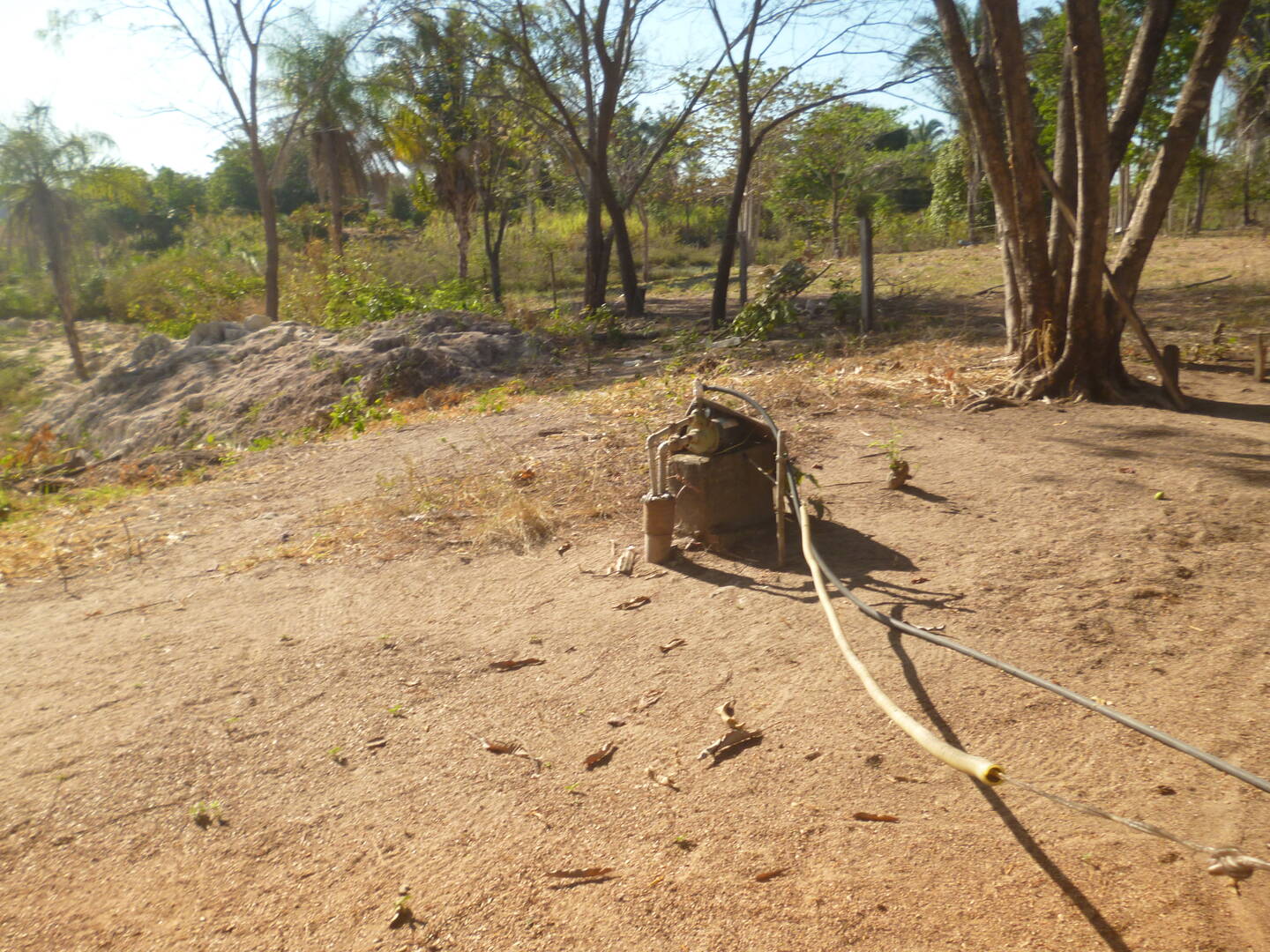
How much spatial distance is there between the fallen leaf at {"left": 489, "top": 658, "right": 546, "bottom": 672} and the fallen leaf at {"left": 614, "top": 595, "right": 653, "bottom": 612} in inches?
20.4

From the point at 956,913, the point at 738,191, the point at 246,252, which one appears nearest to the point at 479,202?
the point at 246,252

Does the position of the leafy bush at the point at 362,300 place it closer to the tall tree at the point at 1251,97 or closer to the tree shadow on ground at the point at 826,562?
the tree shadow on ground at the point at 826,562

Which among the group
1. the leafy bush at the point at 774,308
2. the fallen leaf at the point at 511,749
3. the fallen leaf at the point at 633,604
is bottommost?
the fallen leaf at the point at 511,749

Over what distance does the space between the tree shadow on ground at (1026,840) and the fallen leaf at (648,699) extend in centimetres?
87

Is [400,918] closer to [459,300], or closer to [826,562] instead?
[826,562]

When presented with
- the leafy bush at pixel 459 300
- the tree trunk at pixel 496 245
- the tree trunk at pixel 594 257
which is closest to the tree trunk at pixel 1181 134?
the leafy bush at pixel 459 300

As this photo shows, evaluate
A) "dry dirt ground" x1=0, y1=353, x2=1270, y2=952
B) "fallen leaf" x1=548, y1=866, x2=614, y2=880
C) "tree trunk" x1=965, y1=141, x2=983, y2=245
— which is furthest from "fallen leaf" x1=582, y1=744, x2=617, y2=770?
"tree trunk" x1=965, y1=141, x2=983, y2=245

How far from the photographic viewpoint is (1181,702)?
302 centimetres

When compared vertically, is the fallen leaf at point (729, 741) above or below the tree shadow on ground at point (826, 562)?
below

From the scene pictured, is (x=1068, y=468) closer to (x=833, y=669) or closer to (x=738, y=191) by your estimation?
(x=833, y=669)

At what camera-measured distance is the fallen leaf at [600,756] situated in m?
3.12

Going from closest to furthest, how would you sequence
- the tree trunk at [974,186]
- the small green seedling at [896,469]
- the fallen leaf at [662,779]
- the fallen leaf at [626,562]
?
the fallen leaf at [662,779] → the fallen leaf at [626,562] → the small green seedling at [896,469] → the tree trunk at [974,186]

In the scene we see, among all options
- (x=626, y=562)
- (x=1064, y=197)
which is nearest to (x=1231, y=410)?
(x=1064, y=197)

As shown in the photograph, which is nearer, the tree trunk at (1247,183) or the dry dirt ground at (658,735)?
the dry dirt ground at (658,735)
